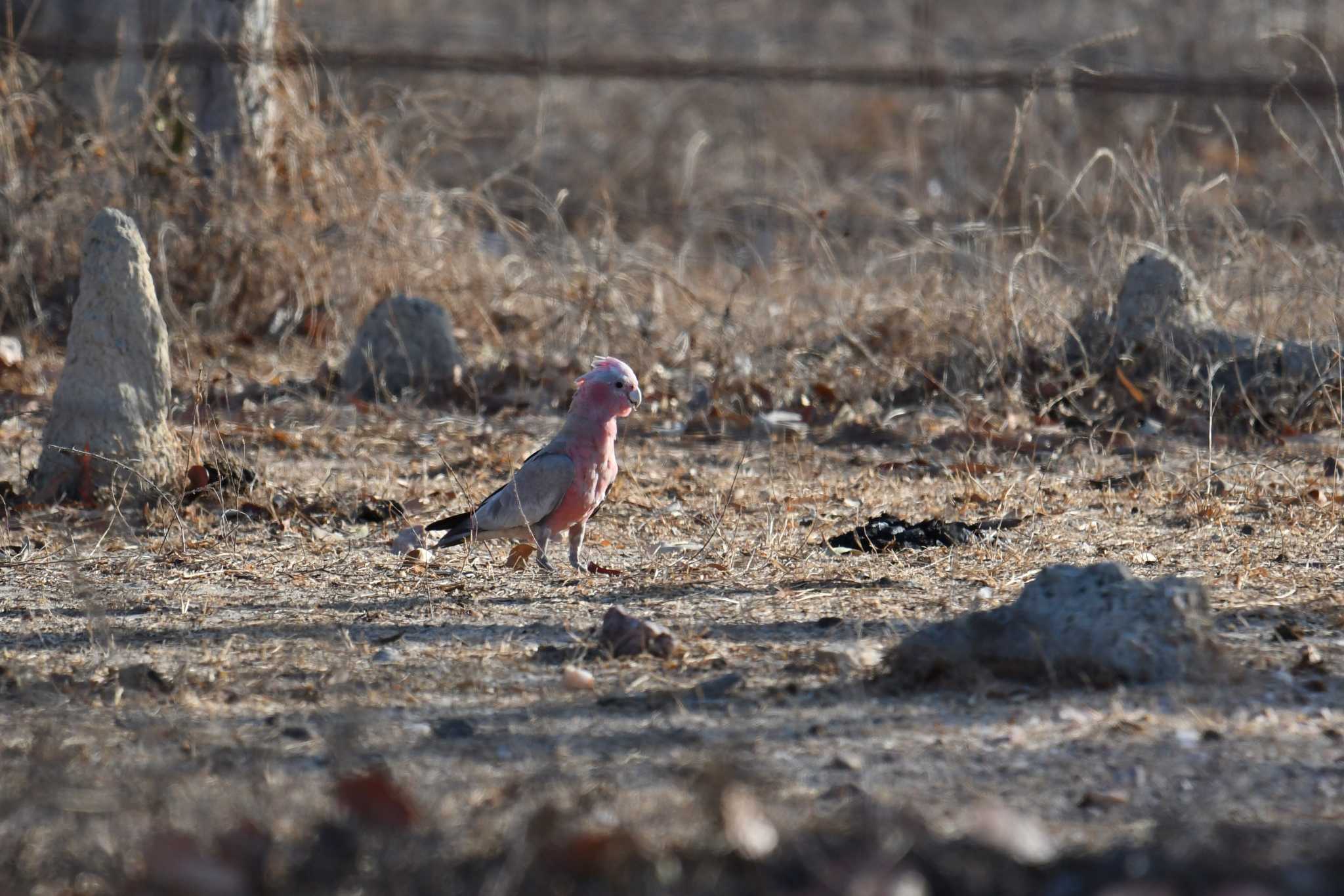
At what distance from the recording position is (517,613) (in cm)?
354

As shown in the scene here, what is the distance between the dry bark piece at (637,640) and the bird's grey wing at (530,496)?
80cm

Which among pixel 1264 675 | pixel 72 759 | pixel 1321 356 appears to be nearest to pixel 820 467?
pixel 1321 356

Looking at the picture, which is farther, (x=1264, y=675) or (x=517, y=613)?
(x=517, y=613)

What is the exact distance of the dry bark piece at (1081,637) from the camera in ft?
9.28

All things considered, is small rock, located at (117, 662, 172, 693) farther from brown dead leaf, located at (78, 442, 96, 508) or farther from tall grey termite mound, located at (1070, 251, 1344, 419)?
tall grey termite mound, located at (1070, 251, 1344, 419)

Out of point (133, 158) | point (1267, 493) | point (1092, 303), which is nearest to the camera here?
point (1267, 493)

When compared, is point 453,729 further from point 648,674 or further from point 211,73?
point 211,73

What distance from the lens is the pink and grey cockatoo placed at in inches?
155

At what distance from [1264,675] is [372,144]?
524 cm

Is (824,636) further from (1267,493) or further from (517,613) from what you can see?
(1267,493)

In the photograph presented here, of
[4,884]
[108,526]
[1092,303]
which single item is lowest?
[108,526]

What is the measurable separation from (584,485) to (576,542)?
21 cm

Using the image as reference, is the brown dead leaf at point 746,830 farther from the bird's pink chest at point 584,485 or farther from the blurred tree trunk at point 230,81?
the blurred tree trunk at point 230,81

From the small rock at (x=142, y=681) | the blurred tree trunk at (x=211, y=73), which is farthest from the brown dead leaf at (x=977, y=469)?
the blurred tree trunk at (x=211, y=73)
